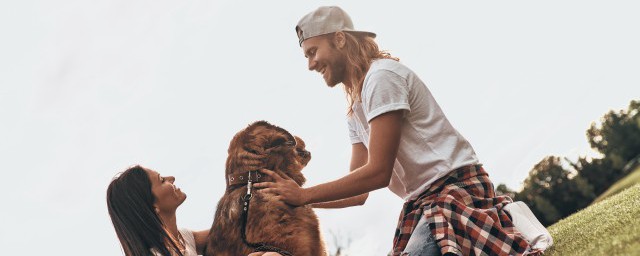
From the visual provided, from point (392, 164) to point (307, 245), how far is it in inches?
37.6

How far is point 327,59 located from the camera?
4.07 meters

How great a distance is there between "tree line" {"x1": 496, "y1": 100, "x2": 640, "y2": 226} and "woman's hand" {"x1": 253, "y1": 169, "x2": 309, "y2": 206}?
123ft

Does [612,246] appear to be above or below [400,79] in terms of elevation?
below

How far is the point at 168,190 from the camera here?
5.04m

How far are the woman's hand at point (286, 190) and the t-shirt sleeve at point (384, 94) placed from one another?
782mm

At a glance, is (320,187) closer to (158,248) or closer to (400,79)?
(400,79)

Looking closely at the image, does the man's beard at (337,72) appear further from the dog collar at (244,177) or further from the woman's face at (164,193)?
the woman's face at (164,193)

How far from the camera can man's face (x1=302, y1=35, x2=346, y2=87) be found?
160 inches

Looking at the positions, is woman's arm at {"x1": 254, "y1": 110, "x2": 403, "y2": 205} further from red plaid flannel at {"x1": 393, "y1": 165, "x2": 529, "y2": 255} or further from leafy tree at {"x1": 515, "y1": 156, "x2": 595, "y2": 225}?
leafy tree at {"x1": 515, "y1": 156, "x2": 595, "y2": 225}

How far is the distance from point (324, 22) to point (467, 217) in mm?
1635

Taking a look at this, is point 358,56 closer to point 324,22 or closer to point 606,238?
point 324,22

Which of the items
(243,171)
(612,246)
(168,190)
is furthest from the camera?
(168,190)

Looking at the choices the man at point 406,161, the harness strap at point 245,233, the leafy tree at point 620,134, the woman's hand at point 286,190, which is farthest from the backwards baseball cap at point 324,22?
the leafy tree at point 620,134

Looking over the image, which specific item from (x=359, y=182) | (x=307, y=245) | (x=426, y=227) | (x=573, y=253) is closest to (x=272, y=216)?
(x=307, y=245)
